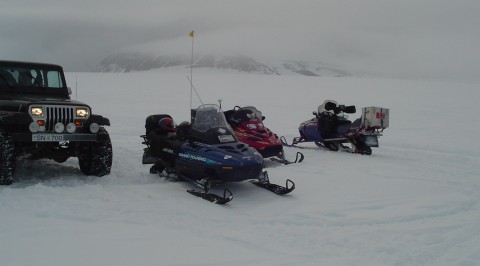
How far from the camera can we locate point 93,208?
5.52 m

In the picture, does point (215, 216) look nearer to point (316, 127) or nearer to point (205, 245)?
point (205, 245)

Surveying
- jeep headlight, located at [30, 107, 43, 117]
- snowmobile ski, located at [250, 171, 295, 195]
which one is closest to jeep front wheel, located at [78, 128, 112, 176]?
jeep headlight, located at [30, 107, 43, 117]

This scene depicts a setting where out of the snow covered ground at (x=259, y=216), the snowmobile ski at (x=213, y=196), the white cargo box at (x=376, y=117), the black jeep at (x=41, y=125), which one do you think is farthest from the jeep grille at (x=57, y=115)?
the white cargo box at (x=376, y=117)

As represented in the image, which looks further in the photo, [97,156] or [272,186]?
[97,156]

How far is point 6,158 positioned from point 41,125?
0.71 metres

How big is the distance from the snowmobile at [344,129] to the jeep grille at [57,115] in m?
6.66

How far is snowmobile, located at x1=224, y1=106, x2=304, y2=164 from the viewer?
9.12 meters

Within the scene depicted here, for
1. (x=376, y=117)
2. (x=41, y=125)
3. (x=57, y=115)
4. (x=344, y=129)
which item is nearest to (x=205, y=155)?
(x=57, y=115)

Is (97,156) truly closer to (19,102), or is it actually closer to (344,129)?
(19,102)

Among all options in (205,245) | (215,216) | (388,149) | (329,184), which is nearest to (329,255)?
(205,245)

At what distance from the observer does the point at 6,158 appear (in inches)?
245

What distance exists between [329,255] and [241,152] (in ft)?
8.47

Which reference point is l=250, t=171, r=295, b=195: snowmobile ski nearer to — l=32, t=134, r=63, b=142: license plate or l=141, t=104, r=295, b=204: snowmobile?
l=141, t=104, r=295, b=204: snowmobile

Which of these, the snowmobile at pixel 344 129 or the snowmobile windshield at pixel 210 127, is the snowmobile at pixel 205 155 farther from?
the snowmobile at pixel 344 129
